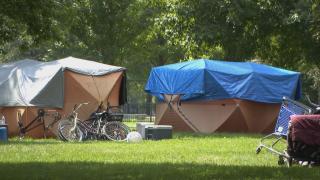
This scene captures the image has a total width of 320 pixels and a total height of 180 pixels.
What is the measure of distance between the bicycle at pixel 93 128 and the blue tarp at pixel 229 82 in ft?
16.2

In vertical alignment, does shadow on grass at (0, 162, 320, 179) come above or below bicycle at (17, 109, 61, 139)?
below

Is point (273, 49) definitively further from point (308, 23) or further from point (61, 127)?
point (61, 127)

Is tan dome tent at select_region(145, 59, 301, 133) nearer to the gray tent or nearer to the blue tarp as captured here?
the blue tarp

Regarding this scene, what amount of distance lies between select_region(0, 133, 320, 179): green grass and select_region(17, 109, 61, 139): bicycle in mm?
5264

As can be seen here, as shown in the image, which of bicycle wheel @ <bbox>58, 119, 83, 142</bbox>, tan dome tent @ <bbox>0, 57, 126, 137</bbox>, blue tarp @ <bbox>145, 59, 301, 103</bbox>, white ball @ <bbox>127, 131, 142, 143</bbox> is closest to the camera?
white ball @ <bbox>127, 131, 142, 143</bbox>

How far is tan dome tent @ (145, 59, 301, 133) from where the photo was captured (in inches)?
976

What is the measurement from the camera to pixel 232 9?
1050 inches

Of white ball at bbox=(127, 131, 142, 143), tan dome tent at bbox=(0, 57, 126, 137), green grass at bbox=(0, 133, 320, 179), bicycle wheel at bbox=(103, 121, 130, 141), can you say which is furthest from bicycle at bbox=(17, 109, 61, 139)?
green grass at bbox=(0, 133, 320, 179)

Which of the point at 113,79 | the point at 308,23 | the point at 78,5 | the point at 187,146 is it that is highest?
the point at 78,5

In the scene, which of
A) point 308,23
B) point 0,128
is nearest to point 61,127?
point 0,128

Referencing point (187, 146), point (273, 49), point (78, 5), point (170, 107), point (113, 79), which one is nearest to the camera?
point (187, 146)

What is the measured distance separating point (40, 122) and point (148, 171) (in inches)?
480

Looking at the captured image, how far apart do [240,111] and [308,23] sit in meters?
4.86

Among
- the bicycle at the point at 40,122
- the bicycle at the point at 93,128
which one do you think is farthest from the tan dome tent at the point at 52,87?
the bicycle at the point at 93,128
